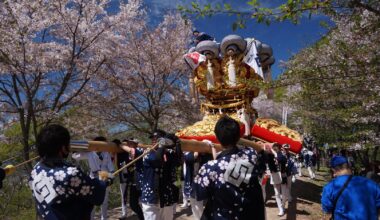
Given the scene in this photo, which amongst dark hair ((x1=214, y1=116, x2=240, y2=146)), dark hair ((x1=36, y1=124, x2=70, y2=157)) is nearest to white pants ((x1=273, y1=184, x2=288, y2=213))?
dark hair ((x1=214, y1=116, x2=240, y2=146))

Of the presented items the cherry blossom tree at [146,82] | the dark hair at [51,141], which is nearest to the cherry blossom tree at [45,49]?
the cherry blossom tree at [146,82]

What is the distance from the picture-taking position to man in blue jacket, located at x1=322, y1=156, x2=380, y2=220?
3.58m

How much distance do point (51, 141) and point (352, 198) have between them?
2835 millimetres

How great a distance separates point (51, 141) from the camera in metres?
2.92

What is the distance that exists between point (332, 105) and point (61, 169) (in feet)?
47.8

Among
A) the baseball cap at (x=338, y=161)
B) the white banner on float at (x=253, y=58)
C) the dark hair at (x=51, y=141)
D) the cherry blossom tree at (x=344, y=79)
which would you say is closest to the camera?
the dark hair at (x=51, y=141)

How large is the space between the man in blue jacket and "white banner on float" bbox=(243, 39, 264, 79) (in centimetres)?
602

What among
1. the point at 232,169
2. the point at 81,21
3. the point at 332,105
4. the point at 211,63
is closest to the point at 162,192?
the point at 232,169

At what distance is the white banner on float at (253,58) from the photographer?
959 centimetres

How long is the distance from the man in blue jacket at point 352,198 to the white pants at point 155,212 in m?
2.30

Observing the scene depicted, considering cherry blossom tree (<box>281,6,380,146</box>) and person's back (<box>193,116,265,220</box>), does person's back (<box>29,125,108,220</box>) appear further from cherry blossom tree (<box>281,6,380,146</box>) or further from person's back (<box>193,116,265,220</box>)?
cherry blossom tree (<box>281,6,380,146</box>)

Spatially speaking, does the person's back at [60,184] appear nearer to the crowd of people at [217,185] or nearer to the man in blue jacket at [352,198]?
the crowd of people at [217,185]

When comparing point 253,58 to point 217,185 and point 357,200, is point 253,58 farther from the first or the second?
point 217,185

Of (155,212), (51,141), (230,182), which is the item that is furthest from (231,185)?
(155,212)
